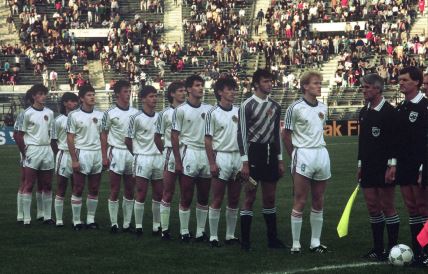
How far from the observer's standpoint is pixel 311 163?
12.8 meters

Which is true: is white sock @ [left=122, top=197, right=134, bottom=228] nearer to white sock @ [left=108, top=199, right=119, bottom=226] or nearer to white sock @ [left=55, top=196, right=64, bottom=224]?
white sock @ [left=108, top=199, right=119, bottom=226]

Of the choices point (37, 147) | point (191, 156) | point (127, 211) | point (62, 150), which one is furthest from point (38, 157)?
point (191, 156)

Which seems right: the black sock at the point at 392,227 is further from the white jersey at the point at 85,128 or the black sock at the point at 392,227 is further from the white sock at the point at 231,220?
the white jersey at the point at 85,128

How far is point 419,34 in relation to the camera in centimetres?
5631

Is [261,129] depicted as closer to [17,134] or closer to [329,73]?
[17,134]

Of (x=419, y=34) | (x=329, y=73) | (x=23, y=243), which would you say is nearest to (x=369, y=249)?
(x=23, y=243)

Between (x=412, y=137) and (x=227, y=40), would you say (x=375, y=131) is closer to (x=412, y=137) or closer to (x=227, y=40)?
(x=412, y=137)

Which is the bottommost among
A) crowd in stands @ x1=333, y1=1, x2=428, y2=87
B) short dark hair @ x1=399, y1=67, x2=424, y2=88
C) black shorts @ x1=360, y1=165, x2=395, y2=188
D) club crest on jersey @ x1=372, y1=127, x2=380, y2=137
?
crowd in stands @ x1=333, y1=1, x2=428, y2=87

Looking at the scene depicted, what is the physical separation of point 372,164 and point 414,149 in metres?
0.62

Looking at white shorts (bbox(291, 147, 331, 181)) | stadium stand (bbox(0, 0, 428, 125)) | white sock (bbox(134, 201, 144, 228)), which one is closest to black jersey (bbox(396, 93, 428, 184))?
white shorts (bbox(291, 147, 331, 181))

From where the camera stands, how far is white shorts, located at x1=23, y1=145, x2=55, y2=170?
16781 mm

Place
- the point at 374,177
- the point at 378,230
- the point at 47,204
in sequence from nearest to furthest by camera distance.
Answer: the point at 374,177 → the point at 378,230 → the point at 47,204

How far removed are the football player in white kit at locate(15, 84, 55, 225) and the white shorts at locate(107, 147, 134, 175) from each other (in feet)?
5.27

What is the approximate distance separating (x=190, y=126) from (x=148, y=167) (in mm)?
1217
